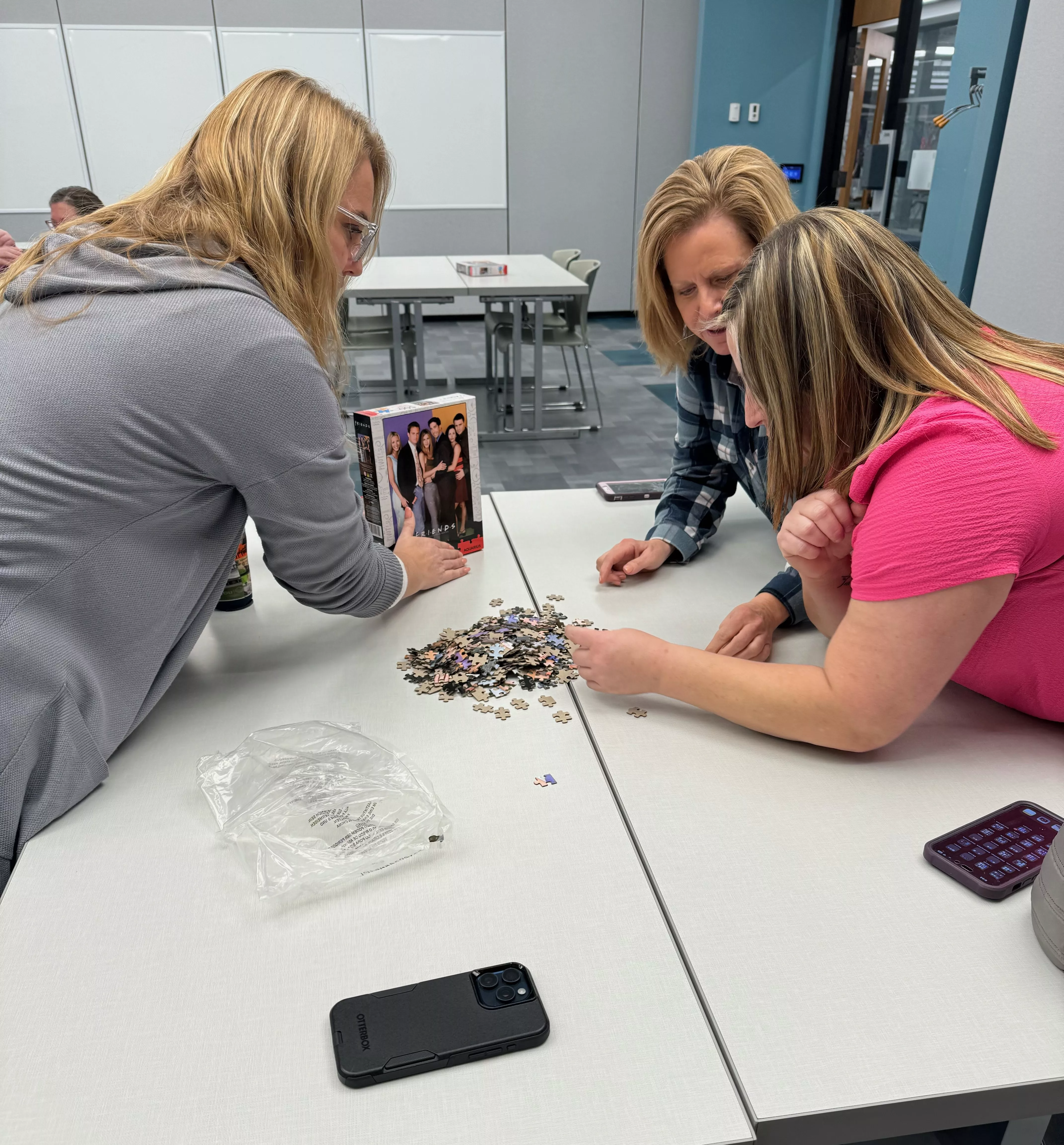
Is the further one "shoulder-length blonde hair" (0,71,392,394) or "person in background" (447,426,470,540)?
"person in background" (447,426,470,540)

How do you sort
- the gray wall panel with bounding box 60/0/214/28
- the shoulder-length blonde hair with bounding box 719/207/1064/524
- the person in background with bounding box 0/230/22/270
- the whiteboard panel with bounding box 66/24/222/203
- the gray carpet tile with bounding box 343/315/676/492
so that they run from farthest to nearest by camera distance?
the whiteboard panel with bounding box 66/24/222/203 → the gray wall panel with bounding box 60/0/214/28 → the gray carpet tile with bounding box 343/315/676/492 → the person in background with bounding box 0/230/22/270 → the shoulder-length blonde hair with bounding box 719/207/1064/524

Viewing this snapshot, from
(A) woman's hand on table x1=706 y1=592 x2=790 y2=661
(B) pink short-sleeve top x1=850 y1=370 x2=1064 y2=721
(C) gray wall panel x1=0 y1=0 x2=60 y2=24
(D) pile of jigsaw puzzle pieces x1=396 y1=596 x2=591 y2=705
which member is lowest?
(D) pile of jigsaw puzzle pieces x1=396 y1=596 x2=591 y2=705

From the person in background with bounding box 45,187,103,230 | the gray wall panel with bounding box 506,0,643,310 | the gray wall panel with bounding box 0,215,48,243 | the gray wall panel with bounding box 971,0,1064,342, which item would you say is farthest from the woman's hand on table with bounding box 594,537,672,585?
the gray wall panel with bounding box 0,215,48,243

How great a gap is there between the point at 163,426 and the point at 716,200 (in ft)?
3.34

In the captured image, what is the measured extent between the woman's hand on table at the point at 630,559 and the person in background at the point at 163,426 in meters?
0.50

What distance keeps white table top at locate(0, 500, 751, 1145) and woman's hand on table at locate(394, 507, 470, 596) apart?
1.31 feet

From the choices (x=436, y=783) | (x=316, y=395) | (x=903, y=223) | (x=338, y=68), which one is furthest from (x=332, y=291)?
(x=338, y=68)

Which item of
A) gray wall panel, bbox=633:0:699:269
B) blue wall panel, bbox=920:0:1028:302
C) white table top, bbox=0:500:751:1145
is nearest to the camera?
white table top, bbox=0:500:751:1145

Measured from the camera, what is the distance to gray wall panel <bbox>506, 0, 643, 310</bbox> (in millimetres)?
7855

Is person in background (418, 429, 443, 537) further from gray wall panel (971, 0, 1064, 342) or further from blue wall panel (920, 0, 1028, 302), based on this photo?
blue wall panel (920, 0, 1028, 302)

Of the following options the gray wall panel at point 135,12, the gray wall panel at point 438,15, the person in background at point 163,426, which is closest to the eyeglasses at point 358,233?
the person in background at point 163,426

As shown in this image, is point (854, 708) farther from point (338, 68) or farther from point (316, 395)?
point (338, 68)

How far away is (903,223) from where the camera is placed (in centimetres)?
629

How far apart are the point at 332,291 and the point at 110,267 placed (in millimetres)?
339
